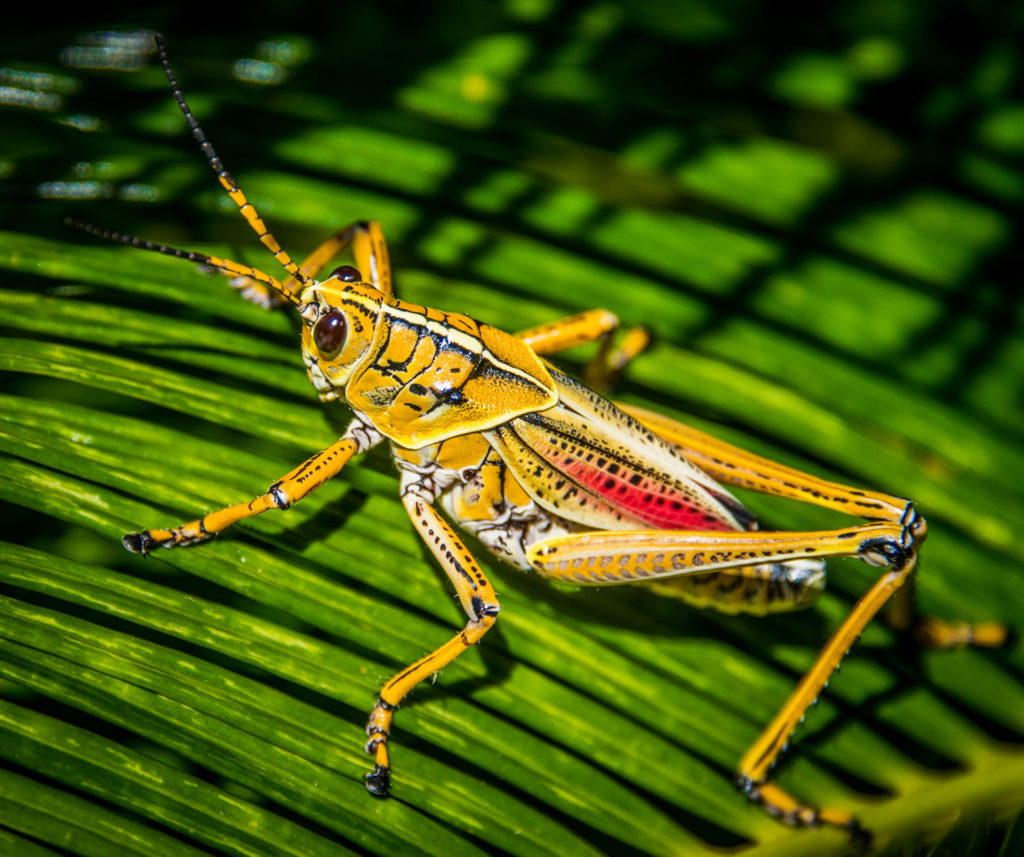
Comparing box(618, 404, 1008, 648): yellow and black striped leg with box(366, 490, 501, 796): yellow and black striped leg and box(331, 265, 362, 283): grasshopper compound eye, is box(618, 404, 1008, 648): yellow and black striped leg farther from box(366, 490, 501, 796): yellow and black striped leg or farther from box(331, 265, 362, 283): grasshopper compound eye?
box(331, 265, 362, 283): grasshopper compound eye

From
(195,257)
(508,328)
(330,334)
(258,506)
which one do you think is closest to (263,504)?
(258,506)

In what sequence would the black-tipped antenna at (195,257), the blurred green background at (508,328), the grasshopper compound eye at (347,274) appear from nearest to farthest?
the blurred green background at (508,328)
the black-tipped antenna at (195,257)
the grasshopper compound eye at (347,274)

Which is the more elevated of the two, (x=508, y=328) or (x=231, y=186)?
(x=231, y=186)

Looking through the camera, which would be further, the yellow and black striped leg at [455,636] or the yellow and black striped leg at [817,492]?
the yellow and black striped leg at [817,492]

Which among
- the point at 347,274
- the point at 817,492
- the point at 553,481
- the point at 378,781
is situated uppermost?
the point at 347,274

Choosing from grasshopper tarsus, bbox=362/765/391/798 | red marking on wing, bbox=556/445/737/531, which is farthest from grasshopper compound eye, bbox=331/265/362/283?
grasshopper tarsus, bbox=362/765/391/798

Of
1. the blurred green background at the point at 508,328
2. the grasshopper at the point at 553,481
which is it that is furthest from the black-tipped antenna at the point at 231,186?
the blurred green background at the point at 508,328

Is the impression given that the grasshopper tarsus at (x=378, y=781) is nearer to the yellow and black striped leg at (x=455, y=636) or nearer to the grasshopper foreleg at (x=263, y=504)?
the yellow and black striped leg at (x=455, y=636)

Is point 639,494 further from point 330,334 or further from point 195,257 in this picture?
point 195,257

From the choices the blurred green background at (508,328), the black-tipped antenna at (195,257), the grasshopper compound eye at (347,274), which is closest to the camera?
the blurred green background at (508,328)
